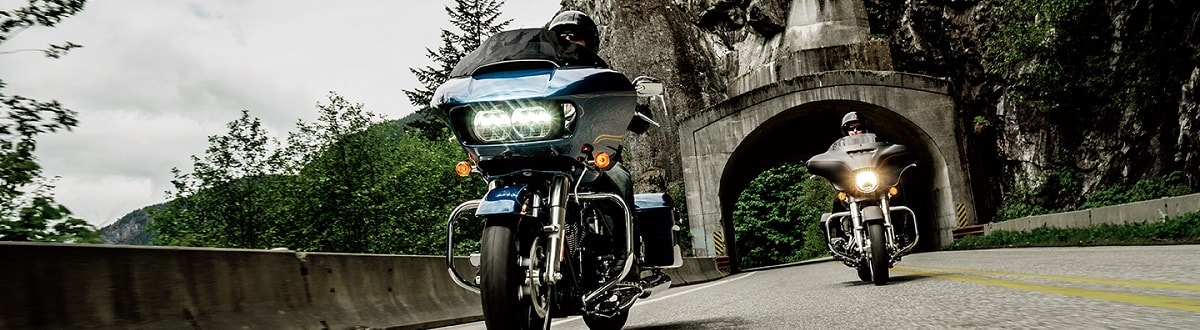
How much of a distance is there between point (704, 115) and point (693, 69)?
24.3m

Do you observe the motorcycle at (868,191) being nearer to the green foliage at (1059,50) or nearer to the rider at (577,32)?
the rider at (577,32)

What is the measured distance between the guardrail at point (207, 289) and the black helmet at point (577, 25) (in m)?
2.07

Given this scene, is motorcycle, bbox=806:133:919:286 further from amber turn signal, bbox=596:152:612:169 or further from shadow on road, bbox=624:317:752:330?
amber turn signal, bbox=596:152:612:169

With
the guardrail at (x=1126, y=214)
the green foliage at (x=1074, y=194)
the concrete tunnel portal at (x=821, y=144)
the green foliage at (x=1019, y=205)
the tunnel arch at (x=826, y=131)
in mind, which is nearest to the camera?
the guardrail at (x=1126, y=214)

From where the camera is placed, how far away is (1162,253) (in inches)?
299

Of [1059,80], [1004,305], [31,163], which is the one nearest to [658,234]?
[1004,305]

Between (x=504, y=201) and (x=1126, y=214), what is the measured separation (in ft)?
40.1

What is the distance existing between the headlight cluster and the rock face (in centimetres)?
1824

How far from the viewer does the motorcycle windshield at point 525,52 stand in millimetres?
4008

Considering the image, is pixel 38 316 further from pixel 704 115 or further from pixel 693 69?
pixel 693 69

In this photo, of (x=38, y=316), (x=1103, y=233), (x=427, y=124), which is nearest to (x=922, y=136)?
(x=1103, y=233)

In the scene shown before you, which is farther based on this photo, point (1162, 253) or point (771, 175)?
point (771, 175)

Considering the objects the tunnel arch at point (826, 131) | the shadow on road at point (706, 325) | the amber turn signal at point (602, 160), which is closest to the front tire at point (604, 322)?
the shadow on road at point (706, 325)

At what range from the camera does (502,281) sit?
3.38m
